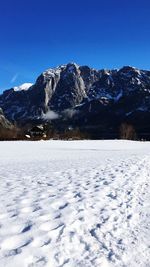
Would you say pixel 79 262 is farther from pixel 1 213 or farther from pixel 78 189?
pixel 78 189

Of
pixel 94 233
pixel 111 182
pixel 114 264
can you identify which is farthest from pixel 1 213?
pixel 111 182

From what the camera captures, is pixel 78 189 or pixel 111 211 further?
pixel 78 189

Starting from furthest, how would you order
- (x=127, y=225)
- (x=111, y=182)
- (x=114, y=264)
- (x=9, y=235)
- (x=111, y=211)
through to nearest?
(x=111, y=182)
(x=111, y=211)
(x=127, y=225)
(x=9, y=235)
(x=114, y=264)

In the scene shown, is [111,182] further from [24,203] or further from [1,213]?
[1,213]

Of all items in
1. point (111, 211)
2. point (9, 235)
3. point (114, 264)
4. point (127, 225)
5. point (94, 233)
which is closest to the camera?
point (114, 264)

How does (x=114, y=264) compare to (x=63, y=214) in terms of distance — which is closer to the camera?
(x=114, y=264)

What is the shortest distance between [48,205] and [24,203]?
0.86 meters

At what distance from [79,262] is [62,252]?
57cm

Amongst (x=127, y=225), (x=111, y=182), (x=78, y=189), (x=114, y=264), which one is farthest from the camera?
(x=111, y=182)

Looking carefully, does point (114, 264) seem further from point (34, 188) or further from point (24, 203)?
point (34, 188)

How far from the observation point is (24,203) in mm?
12094

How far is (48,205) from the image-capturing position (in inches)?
467

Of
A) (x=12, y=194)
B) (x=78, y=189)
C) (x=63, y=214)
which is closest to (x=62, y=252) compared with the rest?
(x=63, y=214)

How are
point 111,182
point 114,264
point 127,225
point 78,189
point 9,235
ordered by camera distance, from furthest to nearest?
1. point 111,182
2. point 78,189
3. point 127,225
4. point 9,235
5. point 114,264
